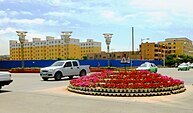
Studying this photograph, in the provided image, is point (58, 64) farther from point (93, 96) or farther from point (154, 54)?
point (154, 54)

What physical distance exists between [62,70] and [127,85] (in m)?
11.8

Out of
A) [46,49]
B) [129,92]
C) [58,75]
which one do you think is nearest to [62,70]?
[58,75]

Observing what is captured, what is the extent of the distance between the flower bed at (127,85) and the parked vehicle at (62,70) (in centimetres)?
868

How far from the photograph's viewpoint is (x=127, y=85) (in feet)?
43.2

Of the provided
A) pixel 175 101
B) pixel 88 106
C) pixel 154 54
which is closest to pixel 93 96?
pixel 88 106

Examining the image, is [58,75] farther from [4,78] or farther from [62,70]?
[4,78]

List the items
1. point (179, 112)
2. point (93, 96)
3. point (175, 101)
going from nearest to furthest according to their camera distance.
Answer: point (179, 112) < point (175, 101) < point (93, 96)

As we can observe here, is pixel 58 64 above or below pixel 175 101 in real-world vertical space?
above

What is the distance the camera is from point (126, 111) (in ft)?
30.0

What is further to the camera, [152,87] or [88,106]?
[152,87]

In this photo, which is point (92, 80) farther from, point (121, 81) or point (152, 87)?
point (152, 87)

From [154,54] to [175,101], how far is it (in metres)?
102

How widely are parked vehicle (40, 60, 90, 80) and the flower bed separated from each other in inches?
342

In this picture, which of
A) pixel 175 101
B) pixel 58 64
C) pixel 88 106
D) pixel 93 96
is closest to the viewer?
pixel 88 106
